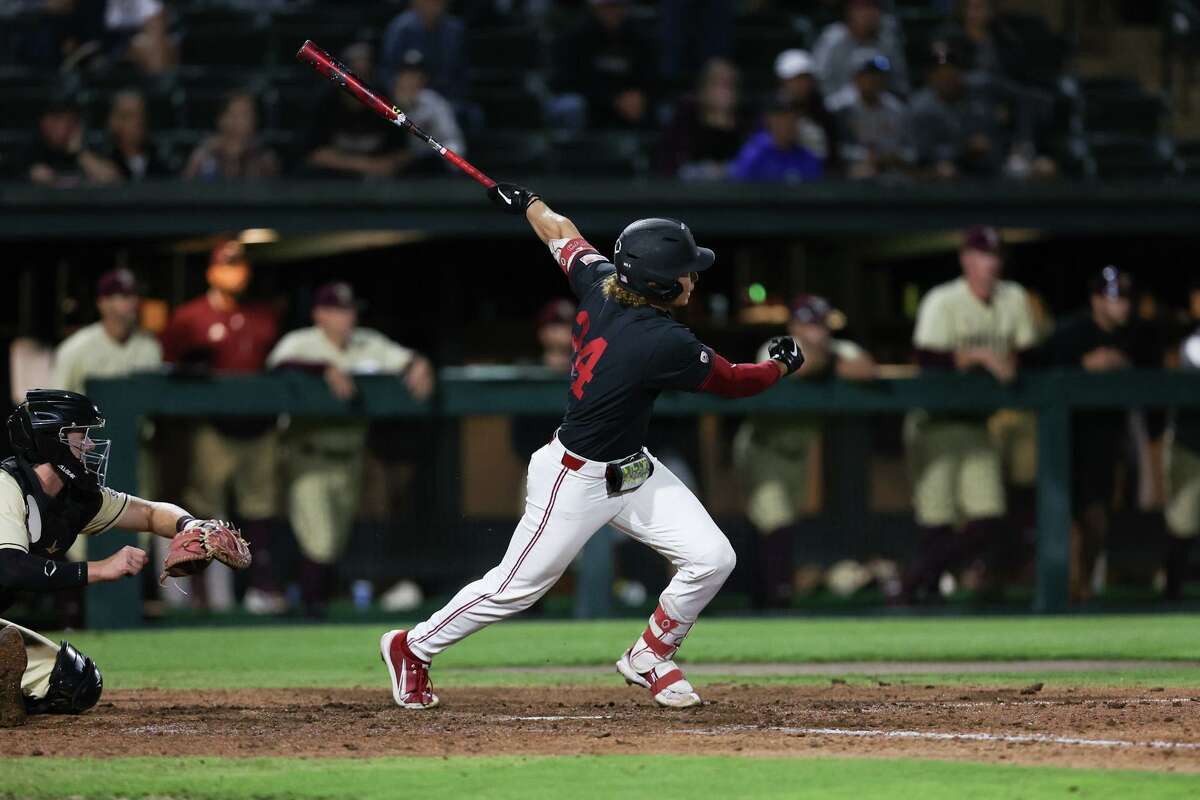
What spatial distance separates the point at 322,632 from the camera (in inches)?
402

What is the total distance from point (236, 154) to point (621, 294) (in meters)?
6.33

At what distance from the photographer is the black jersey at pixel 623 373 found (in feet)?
21.0

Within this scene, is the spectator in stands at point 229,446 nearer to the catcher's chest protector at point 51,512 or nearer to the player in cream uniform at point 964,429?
the player in cream uniform at point 964,429

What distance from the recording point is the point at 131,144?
12.3m

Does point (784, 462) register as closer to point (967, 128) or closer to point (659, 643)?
point (967, 128)

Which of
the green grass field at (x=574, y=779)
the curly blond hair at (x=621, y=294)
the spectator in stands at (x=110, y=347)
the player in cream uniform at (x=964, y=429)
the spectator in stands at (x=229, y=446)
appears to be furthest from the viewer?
the player in cream uniform at (x=964, y=429)

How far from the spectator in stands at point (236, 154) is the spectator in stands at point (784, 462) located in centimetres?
371

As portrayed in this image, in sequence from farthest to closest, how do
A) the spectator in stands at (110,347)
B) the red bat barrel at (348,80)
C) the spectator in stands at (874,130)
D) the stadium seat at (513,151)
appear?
the stadium seat at (513,151) → the spectator in stands at (874,130) → the spectator in stands at (110,347) → the red bat barrel at (348,80)

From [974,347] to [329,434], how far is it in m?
3.64

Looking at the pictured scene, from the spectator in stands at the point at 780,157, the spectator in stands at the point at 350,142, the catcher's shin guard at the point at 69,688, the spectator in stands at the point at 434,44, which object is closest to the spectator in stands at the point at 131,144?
the spectator in stands at the point at 350,142

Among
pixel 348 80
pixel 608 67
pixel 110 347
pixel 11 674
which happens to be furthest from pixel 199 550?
pixel 608 67

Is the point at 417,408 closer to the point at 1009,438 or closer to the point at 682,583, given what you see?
the point at 1009,438

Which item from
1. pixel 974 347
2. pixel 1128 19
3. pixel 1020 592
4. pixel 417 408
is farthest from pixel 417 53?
pixel 1128 19

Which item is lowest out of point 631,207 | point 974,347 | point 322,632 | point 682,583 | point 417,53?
point 322,632
